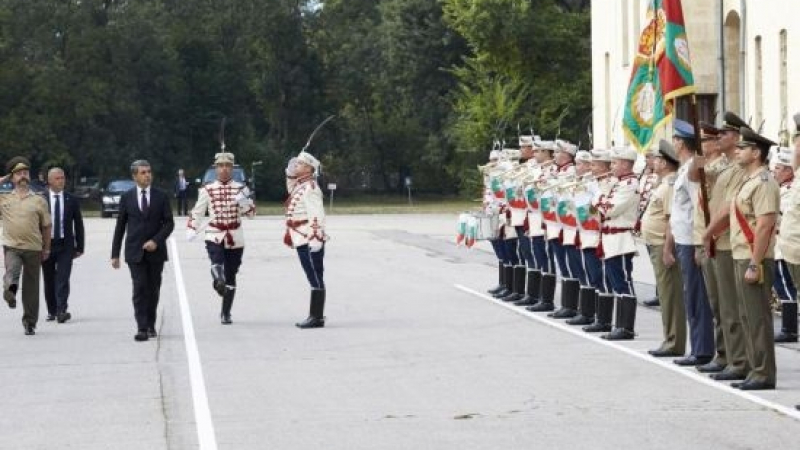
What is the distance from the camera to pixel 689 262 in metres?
15.7

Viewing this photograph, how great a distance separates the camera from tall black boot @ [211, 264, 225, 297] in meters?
20.6

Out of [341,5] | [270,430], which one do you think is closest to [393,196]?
[341,5]

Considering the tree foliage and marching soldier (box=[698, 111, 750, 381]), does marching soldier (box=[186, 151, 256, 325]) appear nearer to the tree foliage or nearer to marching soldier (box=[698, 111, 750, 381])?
marching soldier (box=[698, 111, 750, 381])

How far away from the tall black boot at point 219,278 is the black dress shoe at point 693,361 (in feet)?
21.1

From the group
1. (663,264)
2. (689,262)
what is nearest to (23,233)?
(663,264)

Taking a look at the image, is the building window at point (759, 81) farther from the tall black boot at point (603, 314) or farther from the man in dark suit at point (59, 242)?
the tall black boot at point (603, 314)

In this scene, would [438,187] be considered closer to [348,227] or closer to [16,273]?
[348,227]

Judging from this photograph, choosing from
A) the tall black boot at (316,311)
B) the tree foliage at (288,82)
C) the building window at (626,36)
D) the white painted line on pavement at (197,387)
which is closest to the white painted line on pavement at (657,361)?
the tall black boot at (316,311)

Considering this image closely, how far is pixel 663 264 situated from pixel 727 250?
5.90ft

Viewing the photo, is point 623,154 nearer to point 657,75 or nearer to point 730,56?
point 657,75

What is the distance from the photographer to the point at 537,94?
78875 mm

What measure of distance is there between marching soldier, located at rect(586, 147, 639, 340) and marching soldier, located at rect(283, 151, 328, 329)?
3.38 metres

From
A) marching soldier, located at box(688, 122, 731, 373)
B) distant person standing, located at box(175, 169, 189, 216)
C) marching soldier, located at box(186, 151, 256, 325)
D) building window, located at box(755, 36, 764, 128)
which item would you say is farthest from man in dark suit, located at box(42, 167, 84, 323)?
distant person standing, located at box(175, 169, 189, 216)

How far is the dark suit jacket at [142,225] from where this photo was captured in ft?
64.1
